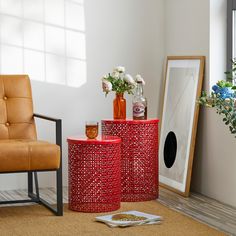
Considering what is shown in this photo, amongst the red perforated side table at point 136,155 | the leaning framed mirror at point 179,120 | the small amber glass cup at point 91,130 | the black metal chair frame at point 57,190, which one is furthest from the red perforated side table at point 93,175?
the leaning framed mirror at point 179,120

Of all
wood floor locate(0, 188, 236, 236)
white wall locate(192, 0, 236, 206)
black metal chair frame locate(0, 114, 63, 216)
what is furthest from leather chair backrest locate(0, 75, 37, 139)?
white wall locate(192, 0, 236, 206)

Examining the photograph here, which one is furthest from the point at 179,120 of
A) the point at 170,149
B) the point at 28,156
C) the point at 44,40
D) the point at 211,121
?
the point at 28,156

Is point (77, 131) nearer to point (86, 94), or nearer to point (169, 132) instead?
point (86, 94)

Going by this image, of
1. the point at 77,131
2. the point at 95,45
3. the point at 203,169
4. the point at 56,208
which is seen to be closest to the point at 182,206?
the point at 203,169

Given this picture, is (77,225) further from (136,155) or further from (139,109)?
(139,109)

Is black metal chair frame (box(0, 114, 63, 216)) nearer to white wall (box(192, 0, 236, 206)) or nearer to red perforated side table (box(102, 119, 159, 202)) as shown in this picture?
red perforated side table (box(102, 119, 159, 202))

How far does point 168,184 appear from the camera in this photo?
475 cm

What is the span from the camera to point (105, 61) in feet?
16.4

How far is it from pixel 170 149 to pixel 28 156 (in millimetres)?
1352

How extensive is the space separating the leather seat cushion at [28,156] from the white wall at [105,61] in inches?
40.9

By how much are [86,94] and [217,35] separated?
1.10 metres

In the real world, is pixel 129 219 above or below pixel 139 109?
below

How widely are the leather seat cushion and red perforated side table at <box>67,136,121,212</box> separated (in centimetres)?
21

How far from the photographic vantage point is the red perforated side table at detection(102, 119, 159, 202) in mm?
4312
